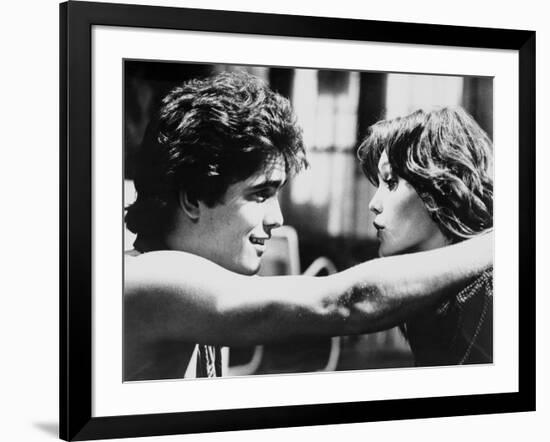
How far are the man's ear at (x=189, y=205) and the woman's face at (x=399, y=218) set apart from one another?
59cm

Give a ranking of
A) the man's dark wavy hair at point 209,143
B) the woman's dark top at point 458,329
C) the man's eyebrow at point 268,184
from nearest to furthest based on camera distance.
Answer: the man's dark wavy hair at point 209,143 < the man's eyebrow at point 268,184 < the woman's dark top at point 458,329

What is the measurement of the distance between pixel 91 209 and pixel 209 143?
1.39 ft

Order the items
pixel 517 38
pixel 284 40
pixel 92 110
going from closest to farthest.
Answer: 1. pixel 92 110
2. pixel 284 40
3. pixel 517 38

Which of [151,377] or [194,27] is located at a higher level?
[194,27]

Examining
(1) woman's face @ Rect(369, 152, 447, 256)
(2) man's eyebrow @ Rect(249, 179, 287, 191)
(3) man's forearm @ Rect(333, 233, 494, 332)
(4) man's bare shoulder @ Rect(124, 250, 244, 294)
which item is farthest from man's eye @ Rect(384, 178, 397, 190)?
(4) man's bare shoulder @ Rect(124, 250, 244, 294)

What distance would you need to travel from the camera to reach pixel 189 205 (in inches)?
147

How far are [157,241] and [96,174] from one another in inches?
10.8

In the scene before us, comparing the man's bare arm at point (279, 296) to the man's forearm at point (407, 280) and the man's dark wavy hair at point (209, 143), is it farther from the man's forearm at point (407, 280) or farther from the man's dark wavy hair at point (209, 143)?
the man's dark wavy hair at point (209, 143)

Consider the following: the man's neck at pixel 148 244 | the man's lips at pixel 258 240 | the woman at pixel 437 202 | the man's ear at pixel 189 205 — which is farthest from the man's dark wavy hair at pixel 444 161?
the man's neck at pixel 148 244

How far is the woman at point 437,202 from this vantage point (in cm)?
399

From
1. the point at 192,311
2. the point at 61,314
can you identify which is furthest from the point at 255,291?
the point at 61,314

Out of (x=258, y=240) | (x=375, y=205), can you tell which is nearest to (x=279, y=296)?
(x=258, y=240)

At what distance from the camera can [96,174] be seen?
→ 3.61 m

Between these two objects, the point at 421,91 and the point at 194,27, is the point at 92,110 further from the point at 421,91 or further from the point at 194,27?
the point at 421,91
